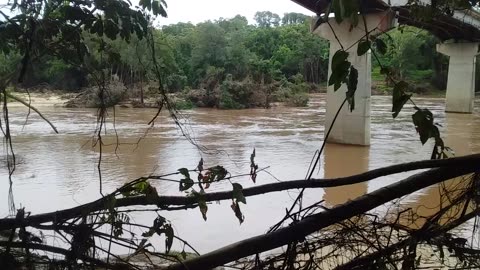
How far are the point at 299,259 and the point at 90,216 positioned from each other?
0.75m

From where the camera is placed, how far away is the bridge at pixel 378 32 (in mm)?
2490

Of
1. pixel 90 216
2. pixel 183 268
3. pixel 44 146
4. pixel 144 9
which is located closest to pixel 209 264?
pixel 183 268

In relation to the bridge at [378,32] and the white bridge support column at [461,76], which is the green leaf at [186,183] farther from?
the white bridge support column at [461,76]

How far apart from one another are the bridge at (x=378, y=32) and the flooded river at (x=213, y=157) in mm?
662

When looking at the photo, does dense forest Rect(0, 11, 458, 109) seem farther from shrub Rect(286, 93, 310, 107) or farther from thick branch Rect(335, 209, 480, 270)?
thick branch Rect(335, 209, 480, 270)

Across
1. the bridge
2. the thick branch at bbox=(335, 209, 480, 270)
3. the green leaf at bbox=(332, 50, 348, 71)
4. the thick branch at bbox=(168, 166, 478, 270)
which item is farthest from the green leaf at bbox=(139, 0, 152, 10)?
the thick branch at bbox=(335, 209, 480, 270)

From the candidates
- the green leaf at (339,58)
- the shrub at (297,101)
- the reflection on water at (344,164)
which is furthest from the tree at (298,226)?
the shrub at (297,101)

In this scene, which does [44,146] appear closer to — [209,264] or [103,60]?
[103,60]

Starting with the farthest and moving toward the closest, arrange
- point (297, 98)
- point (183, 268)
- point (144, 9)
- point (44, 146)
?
1. point (297, 98)
2. point (44, 146)
3. point (144, 9)
4. point (183, 268)

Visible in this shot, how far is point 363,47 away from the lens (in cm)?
166

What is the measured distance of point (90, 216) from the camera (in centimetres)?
184

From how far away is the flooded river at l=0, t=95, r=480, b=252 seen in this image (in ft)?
26.5

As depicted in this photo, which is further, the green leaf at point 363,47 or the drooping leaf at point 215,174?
the drooping leaf at point 215,174

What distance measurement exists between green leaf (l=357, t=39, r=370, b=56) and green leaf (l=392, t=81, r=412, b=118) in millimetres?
164
